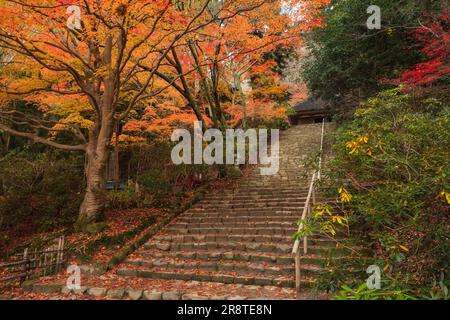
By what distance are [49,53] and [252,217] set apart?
7.93 m

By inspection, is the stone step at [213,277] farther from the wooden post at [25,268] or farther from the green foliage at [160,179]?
the green foliage at [160,179]

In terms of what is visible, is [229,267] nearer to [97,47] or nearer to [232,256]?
[232,256]

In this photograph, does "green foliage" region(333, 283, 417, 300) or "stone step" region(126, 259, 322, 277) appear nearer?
"green foliage" region(333, 283, 417, 300)

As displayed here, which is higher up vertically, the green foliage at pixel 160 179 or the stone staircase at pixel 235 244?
the green foliage at pixel 160 179

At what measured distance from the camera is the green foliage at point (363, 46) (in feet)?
38.0

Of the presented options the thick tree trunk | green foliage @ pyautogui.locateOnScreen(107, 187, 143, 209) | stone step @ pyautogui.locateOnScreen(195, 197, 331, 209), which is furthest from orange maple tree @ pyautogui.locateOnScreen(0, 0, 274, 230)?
stone step @ pyautogui.locateOnScreen(195, 197, 331, 209)

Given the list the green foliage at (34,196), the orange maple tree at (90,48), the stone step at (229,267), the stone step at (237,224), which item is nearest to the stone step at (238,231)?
the stone step at (237,224)

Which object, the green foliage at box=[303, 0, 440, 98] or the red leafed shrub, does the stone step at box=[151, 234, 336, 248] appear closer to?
the red leafed shrub

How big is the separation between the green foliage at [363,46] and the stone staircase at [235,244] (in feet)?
21.4

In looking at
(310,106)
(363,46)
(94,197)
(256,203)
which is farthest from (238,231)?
(310,106)

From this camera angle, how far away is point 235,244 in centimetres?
773

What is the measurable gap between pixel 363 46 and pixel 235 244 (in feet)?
37.2

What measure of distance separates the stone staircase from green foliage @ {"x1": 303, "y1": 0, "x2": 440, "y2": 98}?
257 inches

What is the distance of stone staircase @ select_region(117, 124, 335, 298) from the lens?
252 inches
